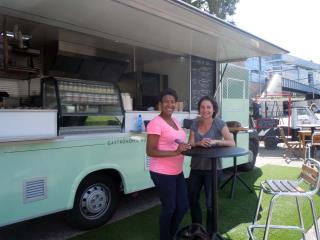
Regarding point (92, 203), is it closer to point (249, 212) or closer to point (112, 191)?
point (112, 191)

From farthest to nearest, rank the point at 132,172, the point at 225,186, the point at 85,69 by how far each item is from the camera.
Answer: the point at 225,186 < the point at 85,69 < the point at 132,172

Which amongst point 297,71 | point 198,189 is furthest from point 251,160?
point 297,71

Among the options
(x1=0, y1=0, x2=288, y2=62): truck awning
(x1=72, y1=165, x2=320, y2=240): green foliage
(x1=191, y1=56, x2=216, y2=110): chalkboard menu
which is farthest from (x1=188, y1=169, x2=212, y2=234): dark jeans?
(x1=191, y1=56, x2=216, y2=110): chalkboard menu

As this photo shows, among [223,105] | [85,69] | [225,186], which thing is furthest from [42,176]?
[223,105]

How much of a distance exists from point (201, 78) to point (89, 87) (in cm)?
245

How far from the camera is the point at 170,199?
2980 millimetres

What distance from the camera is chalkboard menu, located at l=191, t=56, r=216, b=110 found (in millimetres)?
6109

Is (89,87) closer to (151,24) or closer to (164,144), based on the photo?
(151,24)

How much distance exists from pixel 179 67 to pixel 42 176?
11.9 ft

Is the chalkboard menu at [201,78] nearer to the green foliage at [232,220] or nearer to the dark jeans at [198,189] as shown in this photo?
the green foliage at [232,220]

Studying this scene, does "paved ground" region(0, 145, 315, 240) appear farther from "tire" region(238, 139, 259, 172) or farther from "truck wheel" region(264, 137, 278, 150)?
"truck wheel" region(264, 137, 278, 150)

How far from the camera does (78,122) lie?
13.5 feet

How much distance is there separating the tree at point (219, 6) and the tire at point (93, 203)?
861 cm

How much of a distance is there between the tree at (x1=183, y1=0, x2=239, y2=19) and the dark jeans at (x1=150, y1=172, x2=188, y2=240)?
9287mm
